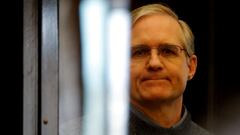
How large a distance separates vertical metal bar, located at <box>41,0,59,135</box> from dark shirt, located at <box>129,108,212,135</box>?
246 mm

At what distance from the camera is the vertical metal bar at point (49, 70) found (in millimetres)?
1209

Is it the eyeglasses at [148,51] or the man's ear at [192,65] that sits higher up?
the eyeglasses at [148,51]

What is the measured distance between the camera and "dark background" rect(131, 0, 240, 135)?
1.29m

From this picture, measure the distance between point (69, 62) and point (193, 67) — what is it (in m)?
0.41

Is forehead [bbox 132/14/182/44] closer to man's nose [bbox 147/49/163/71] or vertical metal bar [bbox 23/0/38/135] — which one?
man's nose [bbox 147/49/163/71]

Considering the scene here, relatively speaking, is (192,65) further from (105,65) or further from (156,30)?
(105,65)

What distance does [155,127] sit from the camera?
49.6 inches

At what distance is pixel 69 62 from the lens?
1249 mm

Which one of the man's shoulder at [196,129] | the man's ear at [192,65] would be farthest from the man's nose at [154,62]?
the man's shoulder at [196,129]

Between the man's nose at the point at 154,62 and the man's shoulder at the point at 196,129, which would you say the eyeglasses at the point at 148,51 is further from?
the man's shoulder at the point at 196,129

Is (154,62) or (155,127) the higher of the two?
(154,62)

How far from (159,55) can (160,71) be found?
51 mm

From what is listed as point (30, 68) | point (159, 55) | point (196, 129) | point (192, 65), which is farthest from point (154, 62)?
point (30, 68)
